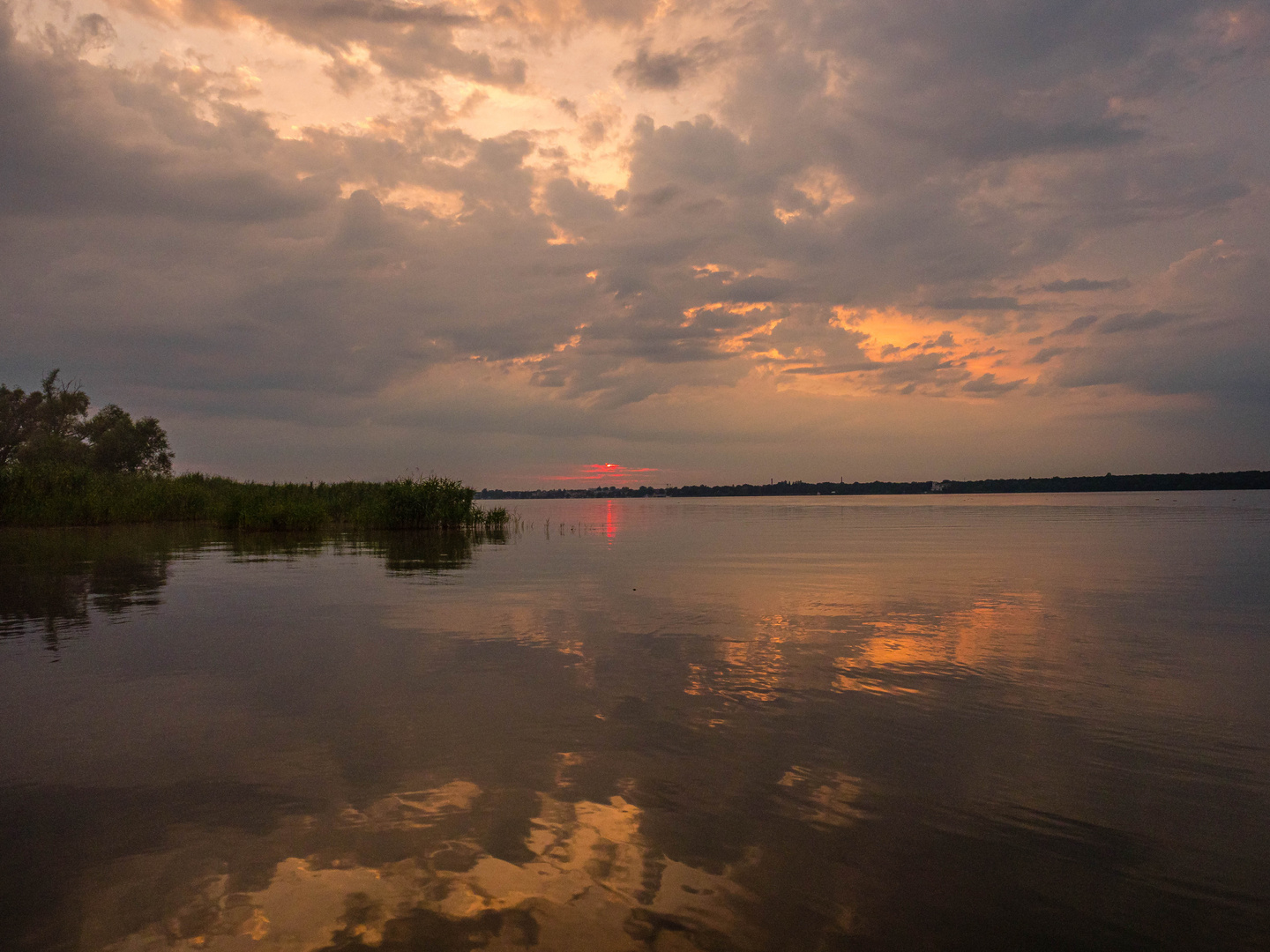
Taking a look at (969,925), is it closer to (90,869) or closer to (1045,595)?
(90,869)

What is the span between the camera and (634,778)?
23.4 ft

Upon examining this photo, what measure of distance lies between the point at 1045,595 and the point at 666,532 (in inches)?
1248

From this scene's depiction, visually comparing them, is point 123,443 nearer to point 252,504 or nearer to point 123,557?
point 252,504

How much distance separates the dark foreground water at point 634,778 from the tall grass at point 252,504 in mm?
30613

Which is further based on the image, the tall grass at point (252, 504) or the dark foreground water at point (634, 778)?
the tall grass at point (252, 504)

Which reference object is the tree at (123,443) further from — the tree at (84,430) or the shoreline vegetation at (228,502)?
the shoreline vegetation at (228,502)

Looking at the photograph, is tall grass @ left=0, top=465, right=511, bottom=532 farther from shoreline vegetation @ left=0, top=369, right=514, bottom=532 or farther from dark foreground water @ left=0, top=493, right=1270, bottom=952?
dark foreground water @ left=0, top=493, right=1270, bottom=952

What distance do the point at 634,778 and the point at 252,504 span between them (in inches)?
1853

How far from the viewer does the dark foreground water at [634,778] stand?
16.0ft

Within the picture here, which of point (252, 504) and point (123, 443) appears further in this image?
point (123, 443)

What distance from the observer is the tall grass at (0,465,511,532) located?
1820 inches

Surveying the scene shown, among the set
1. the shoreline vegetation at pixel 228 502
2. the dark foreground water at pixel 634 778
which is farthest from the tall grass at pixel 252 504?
the dark foreground water at pixel 634 778

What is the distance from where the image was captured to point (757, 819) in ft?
20.3

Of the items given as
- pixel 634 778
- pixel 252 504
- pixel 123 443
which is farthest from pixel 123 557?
pixel 123 443
